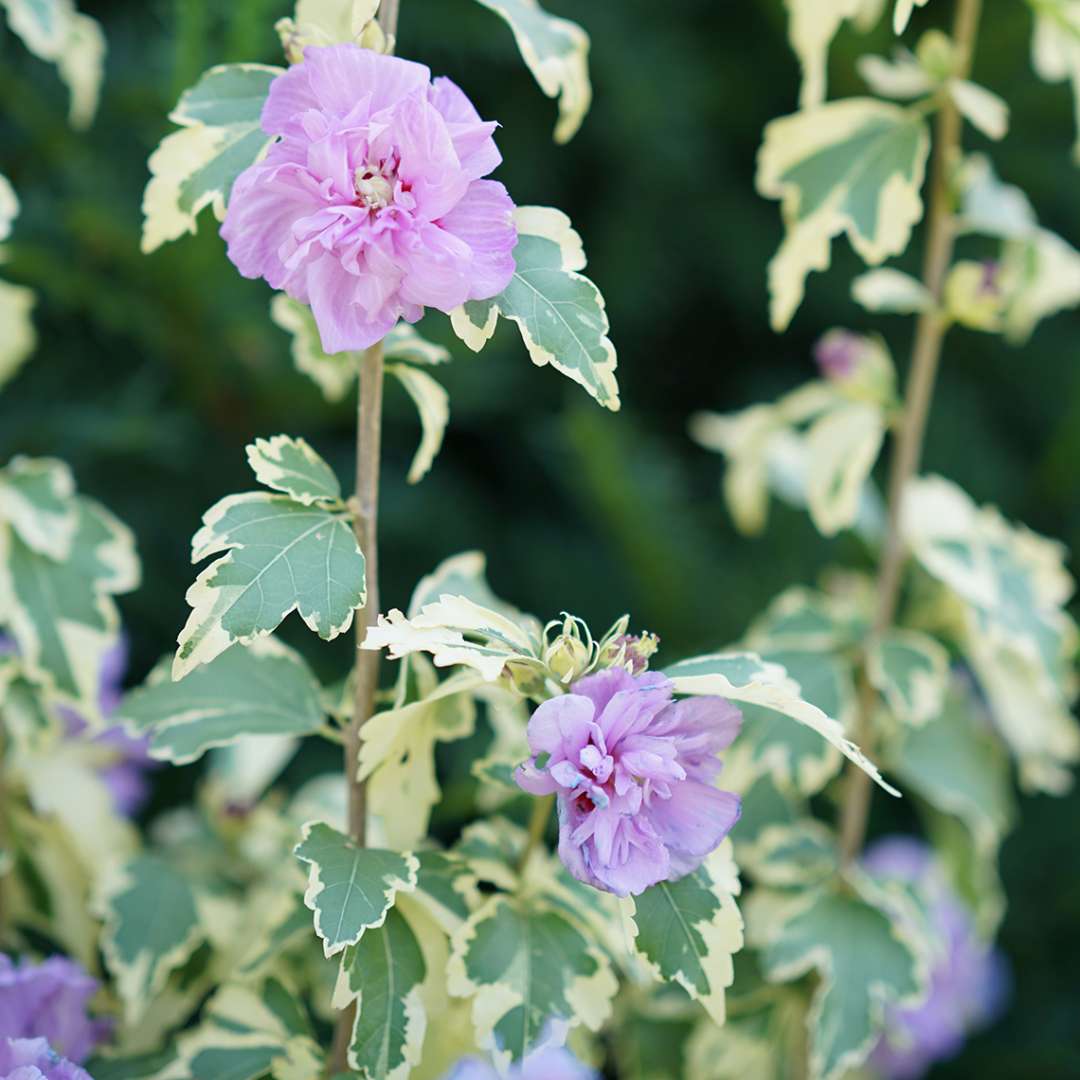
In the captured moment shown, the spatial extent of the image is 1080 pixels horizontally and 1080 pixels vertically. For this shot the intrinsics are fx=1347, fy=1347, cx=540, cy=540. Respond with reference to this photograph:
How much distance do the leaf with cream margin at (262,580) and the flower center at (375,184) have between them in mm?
134

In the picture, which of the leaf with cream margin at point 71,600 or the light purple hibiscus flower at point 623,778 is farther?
the leaf with cream margin at point 71,600

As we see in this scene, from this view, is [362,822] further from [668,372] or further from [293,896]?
[668,372]

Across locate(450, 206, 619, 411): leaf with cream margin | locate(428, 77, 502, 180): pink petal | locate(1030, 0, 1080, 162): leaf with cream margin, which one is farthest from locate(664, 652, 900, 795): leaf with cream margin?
locate(1030, 0, 1080, 162): leaf with cream margin

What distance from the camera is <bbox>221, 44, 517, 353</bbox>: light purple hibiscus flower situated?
1.67 feet

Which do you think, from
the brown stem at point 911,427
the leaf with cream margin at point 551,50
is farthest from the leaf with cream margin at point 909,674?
the leaf with cream margin at point 551,50

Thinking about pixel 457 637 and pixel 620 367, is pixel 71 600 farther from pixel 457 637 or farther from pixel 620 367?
pixel 620 367

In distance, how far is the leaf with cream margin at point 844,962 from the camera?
780 mm

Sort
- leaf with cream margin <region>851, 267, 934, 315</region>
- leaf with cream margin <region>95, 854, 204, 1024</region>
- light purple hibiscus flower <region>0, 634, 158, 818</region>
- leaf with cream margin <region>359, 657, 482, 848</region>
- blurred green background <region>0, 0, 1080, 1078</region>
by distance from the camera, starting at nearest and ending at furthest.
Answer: leaf with cream margin <region>359, 657, 482, 848</region>, leaf with cream margin <region>95, 854, 204, 1024</region>, leaf with cream margin <region>851, 267, 934, 315</region>, light purple hibiscus flower <region>0, 634, 158, 818</region>, blurred green background <region>0, 0, 1080, 1078</region>

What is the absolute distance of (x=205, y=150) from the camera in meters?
0.61

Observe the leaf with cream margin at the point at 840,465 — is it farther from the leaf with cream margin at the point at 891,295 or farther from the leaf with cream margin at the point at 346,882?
the leaf with cream margin at the point at 346,882

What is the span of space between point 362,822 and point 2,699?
26 centimetres

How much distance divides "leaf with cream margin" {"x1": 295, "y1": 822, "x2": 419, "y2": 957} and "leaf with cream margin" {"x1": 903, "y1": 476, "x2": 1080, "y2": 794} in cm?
45

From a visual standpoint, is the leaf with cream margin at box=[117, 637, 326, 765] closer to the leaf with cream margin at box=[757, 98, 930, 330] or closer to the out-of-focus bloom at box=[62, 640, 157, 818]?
the out-of-focus bloom at box=[62, 640, 157, 818]

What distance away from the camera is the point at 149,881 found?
2.61 ft
